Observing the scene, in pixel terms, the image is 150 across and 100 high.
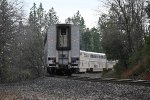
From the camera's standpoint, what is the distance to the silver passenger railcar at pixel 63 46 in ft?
115

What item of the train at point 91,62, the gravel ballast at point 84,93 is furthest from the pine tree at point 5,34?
the train at point 91,62

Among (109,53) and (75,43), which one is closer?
(75,43)

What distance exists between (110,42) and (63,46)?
15.0 metres

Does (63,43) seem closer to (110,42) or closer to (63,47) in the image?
(63,47)

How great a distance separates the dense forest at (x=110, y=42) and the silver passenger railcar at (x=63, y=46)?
3.75 metres

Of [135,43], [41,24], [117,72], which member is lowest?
[117,72]

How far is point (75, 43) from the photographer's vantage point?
3494 centimetres

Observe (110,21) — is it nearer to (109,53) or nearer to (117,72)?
(109,53)

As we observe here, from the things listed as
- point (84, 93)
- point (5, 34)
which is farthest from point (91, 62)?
point (84, 93)

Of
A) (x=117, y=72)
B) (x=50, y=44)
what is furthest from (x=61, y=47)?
(x=117, y=72)

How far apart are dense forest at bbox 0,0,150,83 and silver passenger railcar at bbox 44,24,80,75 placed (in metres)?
3.75

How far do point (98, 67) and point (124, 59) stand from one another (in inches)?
616

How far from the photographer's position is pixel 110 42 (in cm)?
4947

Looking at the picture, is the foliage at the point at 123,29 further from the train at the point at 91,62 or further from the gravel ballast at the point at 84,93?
the gravel ballast at the point at 84,93
